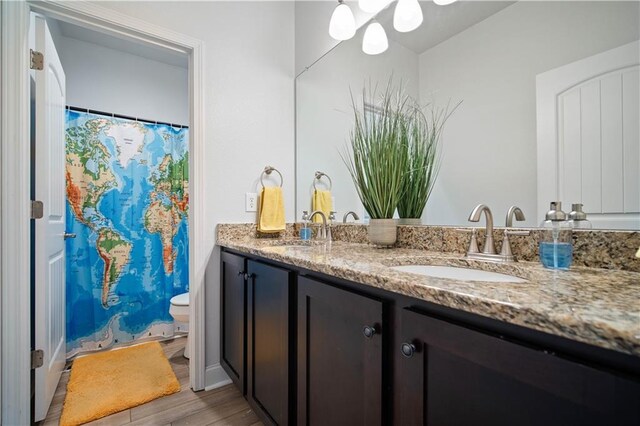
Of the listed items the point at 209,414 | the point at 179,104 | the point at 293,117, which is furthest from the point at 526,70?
the point at 179,104

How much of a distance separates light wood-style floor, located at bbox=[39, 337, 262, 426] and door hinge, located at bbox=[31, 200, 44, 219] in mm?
965

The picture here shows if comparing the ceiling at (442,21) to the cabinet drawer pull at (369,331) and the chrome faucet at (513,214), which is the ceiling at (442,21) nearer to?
the chrome faucet at (513,214)

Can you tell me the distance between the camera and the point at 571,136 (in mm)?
891

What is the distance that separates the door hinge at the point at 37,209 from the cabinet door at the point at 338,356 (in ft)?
4.36

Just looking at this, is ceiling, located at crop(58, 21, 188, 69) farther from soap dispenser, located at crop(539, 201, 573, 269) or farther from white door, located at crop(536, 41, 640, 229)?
soap dispenser, located at crop(539, 201, 573, 269)

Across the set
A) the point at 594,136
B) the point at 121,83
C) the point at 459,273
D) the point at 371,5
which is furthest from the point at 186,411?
the point at 121,83

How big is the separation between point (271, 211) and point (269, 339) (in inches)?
34.3

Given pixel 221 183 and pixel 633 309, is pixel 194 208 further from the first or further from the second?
pixel 633 309

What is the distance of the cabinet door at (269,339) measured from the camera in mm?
1054

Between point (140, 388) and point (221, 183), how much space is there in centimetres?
122

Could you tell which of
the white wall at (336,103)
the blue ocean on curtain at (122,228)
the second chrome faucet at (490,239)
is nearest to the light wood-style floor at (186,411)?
the blue ocean on curtain at (122,228)

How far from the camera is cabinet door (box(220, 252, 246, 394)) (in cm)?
142

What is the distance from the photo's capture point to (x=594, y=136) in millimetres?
843

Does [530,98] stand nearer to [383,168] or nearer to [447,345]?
[383,168]
